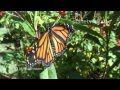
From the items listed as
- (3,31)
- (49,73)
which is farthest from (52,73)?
(3,31)

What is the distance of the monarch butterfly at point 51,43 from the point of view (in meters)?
2.07

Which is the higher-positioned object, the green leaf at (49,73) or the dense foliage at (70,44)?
the dense foliage at (70,44)

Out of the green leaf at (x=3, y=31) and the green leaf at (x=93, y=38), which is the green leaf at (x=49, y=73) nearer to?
the green leaf at (x=93, y=38)

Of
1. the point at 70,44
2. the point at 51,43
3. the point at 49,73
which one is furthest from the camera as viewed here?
the point at 70,44

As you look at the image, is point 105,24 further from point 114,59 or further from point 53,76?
point 53,76

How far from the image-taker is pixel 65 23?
80.5 inches

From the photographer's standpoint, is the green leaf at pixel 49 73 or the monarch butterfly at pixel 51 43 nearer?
the green leaf at pixel 49 73

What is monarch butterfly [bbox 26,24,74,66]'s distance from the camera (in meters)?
2.07

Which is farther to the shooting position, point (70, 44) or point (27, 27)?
point (70, 44)

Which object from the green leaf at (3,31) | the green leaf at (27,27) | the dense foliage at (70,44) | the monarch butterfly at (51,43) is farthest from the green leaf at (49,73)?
the green leaf at (3,31)

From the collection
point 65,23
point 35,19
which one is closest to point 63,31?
point 65,23

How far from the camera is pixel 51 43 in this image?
6.86 feet

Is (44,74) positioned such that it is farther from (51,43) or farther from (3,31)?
(3,31)

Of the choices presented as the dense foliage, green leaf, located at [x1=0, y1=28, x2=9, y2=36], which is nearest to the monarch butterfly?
the dense foliage
